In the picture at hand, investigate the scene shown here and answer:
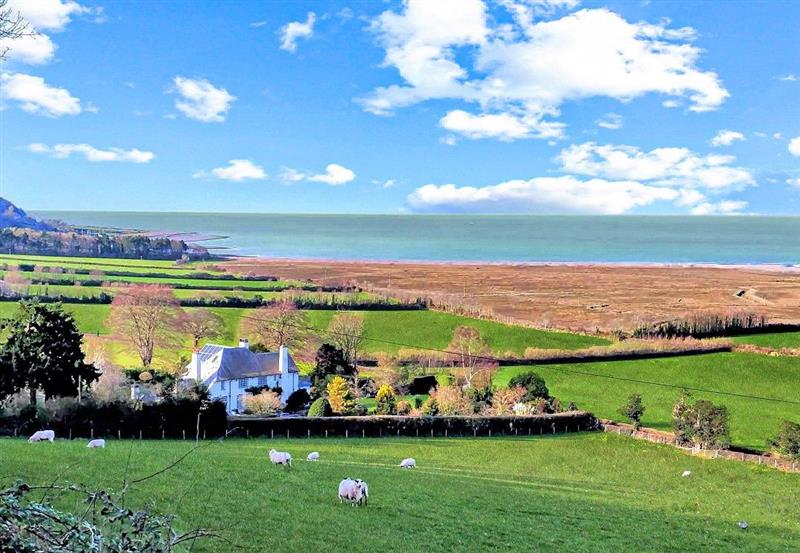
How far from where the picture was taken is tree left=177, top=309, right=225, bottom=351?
57219 mm

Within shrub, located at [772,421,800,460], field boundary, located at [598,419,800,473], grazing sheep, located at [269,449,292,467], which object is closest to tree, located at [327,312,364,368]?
field boundary, located at [598,419,800,473]

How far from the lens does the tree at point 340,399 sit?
124 ft

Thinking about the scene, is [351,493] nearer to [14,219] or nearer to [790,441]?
[790,441]

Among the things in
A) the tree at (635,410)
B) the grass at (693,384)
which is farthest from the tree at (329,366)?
the tree at (635,410)

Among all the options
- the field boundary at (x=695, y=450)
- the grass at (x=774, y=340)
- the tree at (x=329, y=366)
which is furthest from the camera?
the grass at (x=774, y=340)

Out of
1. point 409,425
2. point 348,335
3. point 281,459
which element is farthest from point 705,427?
point 348,335

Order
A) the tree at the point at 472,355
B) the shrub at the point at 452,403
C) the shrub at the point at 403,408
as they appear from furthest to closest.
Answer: the tree at the point at 472,355, the shrub at the point at 452,403, the shrub at the point at 403,408

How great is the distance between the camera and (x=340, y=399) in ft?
125

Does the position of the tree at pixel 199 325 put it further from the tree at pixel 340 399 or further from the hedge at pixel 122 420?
the hedge at pixel 122 420

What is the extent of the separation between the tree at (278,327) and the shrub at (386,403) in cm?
1807

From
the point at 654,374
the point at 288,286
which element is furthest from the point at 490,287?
the point at 654,374

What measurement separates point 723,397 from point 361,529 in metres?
40.4

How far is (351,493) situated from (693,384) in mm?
41029

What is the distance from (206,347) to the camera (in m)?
47.0
